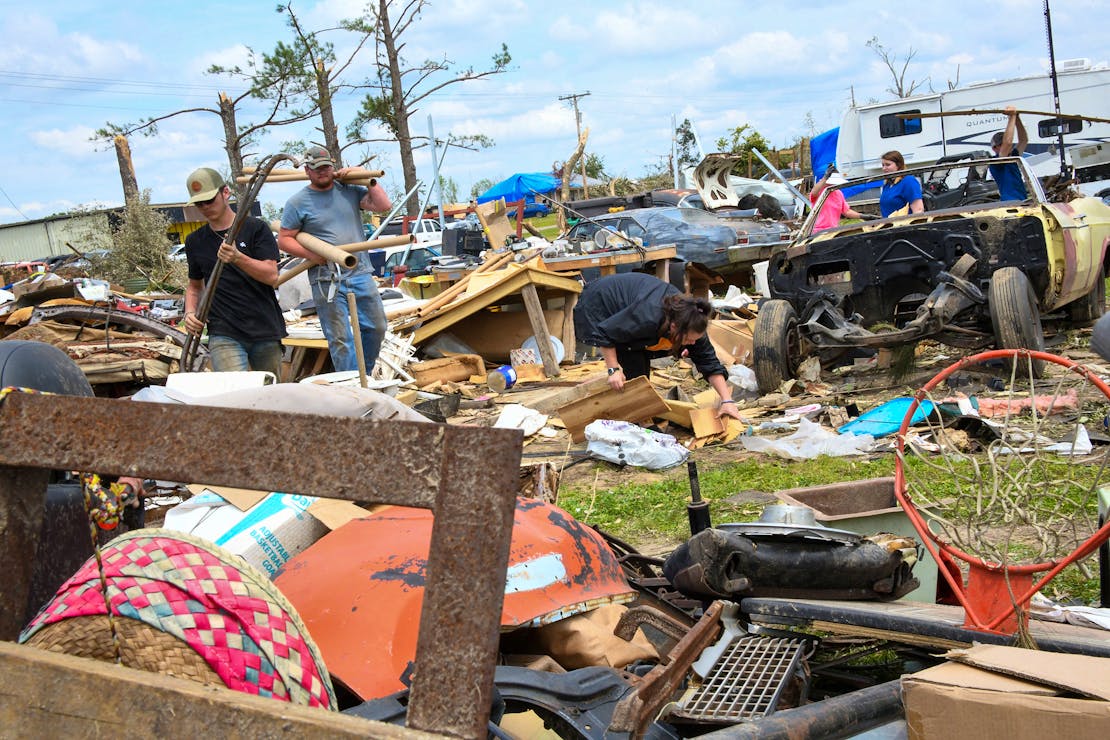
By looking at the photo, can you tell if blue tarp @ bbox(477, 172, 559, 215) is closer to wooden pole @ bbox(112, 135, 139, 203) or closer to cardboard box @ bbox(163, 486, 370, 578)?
wooden pole @ bbox(112, 135, 139, 203)

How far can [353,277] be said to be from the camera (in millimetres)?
6984

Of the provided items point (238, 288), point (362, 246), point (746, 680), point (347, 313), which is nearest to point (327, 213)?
point (362, 246)

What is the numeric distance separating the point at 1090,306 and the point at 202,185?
744 cm

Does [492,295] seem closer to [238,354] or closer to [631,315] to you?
[631,315]

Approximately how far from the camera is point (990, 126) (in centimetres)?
1938

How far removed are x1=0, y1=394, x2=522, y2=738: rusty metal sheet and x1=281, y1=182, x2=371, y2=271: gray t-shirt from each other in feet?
17.4

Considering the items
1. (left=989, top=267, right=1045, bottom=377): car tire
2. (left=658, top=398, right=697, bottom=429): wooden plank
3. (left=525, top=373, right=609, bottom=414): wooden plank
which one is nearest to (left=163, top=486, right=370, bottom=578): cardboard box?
(left=525, top=373, right=609, bottom=414): wooden plank

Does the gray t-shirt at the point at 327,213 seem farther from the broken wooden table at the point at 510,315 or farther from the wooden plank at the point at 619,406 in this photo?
the broken wooden table at the point at 510,315

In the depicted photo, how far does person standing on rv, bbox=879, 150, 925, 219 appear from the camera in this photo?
955 centimetres

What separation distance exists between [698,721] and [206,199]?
186 inches

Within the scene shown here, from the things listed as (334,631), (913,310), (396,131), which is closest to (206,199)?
(334,631)

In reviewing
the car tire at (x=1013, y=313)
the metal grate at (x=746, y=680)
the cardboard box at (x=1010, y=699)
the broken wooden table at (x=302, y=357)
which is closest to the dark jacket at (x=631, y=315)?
the car tire at (x=1013, y=313)

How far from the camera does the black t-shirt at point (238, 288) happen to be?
608cm

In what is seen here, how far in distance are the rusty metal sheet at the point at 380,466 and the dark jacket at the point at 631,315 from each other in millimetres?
5243
